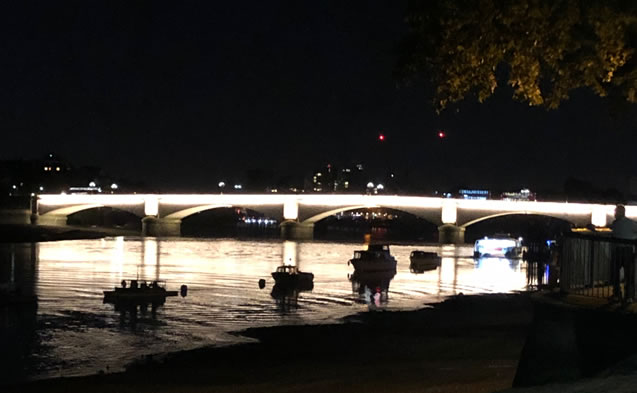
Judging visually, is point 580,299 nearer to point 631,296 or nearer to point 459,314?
point 631,296

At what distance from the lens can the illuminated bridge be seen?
359 ft

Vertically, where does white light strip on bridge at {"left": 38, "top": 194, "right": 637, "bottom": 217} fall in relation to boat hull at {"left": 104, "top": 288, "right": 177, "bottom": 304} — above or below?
above

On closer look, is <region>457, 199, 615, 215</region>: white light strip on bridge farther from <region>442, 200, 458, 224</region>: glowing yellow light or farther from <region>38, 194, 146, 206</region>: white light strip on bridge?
<region>38, 194, 146, 206</region>: white light strip on bridge

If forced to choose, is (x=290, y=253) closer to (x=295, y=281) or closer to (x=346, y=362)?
(x=295, y=281)

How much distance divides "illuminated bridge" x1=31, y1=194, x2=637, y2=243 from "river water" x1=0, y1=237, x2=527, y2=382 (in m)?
26.7

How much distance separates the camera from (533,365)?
45.2ft

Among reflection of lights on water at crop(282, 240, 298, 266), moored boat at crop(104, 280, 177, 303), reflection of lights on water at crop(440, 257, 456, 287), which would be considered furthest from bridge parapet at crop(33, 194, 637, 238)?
moored boat at crop(104, 280, 177, 303)

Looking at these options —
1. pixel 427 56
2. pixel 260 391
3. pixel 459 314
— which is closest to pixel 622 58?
pixel 427 56

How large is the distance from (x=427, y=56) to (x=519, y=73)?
4.79ft

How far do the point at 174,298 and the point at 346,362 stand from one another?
2068 centimetres

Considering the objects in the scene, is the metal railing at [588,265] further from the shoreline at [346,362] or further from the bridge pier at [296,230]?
the bridge pier at [296,230]

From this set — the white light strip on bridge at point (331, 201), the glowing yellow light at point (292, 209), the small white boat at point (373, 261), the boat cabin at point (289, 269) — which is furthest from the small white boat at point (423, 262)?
the glowing yellow light at point (292, 209)

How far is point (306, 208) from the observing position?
406ft

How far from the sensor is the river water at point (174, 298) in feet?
87.7
